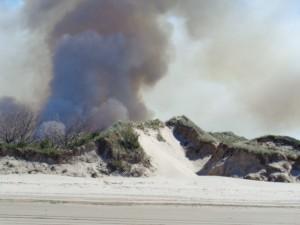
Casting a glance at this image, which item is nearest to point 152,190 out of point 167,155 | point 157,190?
point 157,190

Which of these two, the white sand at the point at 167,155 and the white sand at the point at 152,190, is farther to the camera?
the white sand at the point at 167,155

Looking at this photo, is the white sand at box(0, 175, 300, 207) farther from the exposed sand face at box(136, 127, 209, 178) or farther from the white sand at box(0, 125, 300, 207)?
the exposed sand face at box(136, 127, 209, 178)

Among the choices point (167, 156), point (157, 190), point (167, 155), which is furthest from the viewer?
point (167, 155)

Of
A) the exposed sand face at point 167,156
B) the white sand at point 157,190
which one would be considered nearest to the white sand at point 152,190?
the white sand at point 157,190

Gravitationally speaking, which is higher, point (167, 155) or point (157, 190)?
point (167, 155)

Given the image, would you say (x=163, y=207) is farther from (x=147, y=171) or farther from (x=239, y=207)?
(x=147, y=171)

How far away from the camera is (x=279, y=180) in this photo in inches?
920

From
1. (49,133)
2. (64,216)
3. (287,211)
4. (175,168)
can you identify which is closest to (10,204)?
(64,216)

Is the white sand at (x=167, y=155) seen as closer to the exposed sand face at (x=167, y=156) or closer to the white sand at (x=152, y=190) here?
the exposed sand face at (x=167, y=156)

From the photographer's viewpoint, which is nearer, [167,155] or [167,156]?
[167,156]

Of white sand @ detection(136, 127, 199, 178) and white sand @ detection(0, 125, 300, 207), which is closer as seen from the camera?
white sand @ detection(0, 125, 300, 207)

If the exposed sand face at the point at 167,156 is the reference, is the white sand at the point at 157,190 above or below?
below

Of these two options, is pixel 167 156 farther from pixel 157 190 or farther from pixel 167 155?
pixel 157 190

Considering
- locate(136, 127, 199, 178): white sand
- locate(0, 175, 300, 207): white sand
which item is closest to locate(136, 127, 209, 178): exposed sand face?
locate(136, 127, 199, 178): white sand
